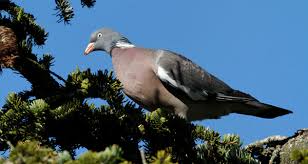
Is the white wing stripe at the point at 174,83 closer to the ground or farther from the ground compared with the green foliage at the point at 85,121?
farther from the ground

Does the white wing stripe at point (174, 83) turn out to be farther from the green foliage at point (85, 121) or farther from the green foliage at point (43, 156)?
the green foliage at point (43, 156)

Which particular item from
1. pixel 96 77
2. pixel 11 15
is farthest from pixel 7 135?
pixel 11 15

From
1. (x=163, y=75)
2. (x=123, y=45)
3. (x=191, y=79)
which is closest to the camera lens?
(x=163, y=75)

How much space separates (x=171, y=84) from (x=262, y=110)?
4.76 ft

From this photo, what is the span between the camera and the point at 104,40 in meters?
7.93

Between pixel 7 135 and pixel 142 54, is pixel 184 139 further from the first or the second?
pixel 142 54

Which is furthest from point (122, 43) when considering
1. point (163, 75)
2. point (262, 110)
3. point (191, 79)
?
point (262, 110)

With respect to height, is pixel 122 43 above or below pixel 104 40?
below

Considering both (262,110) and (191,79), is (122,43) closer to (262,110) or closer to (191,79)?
(191,79)

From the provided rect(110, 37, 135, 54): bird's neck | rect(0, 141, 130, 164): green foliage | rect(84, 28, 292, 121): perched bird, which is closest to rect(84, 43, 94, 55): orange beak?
rect(84, 28, 292, 121): perched bird

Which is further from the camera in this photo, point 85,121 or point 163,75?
point 163,75

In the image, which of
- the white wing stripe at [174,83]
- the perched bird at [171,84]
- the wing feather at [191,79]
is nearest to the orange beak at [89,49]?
the perched bird at [171,84]

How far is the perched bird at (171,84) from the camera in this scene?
6613mm

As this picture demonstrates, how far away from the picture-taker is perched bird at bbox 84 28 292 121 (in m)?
6.61
